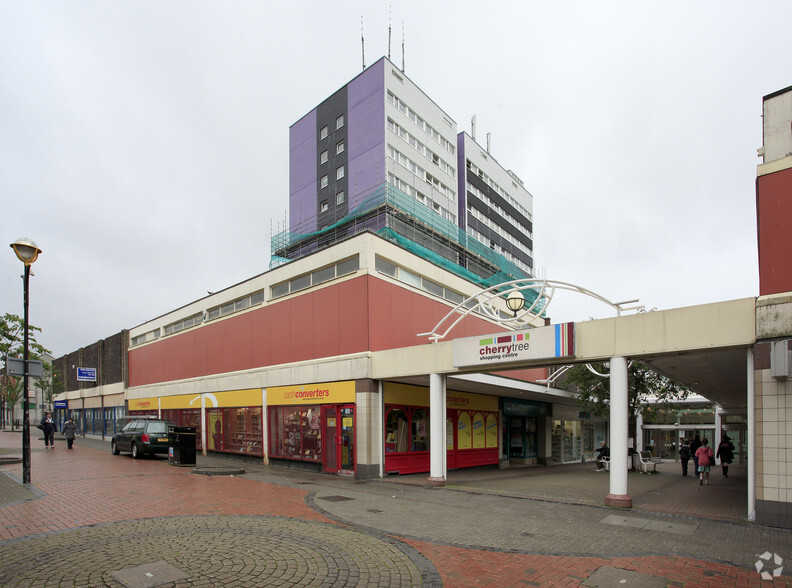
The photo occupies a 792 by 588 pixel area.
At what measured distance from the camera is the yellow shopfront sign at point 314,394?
1564cm

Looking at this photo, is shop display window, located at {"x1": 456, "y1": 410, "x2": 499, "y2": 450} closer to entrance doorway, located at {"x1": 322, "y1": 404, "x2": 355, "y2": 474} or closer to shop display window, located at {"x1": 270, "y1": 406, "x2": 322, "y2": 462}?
entrance doorway, located at {"x1": 322, "y1": 404, "x2": 355, "y2": 474}

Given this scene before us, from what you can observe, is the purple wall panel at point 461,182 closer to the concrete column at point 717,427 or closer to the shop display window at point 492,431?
the concrete column at point 717,427

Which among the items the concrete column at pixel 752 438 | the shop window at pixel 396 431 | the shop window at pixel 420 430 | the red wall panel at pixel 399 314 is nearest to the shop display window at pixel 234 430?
the shop window at pixel 396 431

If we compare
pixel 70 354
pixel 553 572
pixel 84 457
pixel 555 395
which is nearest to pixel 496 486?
pixel 553 572

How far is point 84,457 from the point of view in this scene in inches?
773

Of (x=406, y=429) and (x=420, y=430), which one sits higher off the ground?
(x=406, y=429)

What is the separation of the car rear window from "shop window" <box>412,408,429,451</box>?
34.4 ft

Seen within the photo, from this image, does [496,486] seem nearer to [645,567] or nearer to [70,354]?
[645,567]

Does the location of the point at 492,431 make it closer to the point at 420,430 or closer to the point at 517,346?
the point at 420,430

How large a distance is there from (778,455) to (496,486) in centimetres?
696

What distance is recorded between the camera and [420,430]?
16875 mm

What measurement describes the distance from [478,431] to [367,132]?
26734 mm

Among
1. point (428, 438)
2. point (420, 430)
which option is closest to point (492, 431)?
point (428, 438)

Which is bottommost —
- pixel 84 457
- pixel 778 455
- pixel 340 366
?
pixel 84 457
